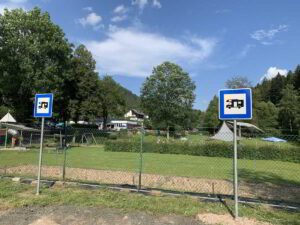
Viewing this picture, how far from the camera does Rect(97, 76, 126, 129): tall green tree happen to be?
143 feet

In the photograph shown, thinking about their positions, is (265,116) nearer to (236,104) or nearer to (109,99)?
(109,99)

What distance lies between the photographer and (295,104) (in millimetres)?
54406

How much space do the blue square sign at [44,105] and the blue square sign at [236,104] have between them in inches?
168

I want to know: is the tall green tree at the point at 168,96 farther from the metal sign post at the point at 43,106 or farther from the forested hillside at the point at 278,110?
the metal sign post at the point at 43,106

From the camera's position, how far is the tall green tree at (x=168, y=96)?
60.5 m

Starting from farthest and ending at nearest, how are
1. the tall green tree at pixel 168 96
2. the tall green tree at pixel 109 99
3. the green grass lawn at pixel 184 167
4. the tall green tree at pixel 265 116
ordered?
the tall green tree at pixel 265 116 → the tall green tree at pixel 168 96 → the tall green tree at pixel 109 99 → the green grass lawn at pixel 184 167

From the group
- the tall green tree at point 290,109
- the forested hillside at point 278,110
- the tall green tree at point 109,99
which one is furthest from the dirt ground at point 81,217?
the tall green tree at point 290,109

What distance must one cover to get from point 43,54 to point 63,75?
360cm

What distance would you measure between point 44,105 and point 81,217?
10.7 ft

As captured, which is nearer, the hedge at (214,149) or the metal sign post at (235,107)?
the metal sign post at (235,107)

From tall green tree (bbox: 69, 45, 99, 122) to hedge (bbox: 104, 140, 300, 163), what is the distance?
14648 millimetres

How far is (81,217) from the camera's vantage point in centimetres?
571

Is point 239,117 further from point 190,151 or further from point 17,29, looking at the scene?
point 17,29

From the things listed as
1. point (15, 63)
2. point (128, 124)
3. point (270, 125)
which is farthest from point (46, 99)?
point (128, 124)
